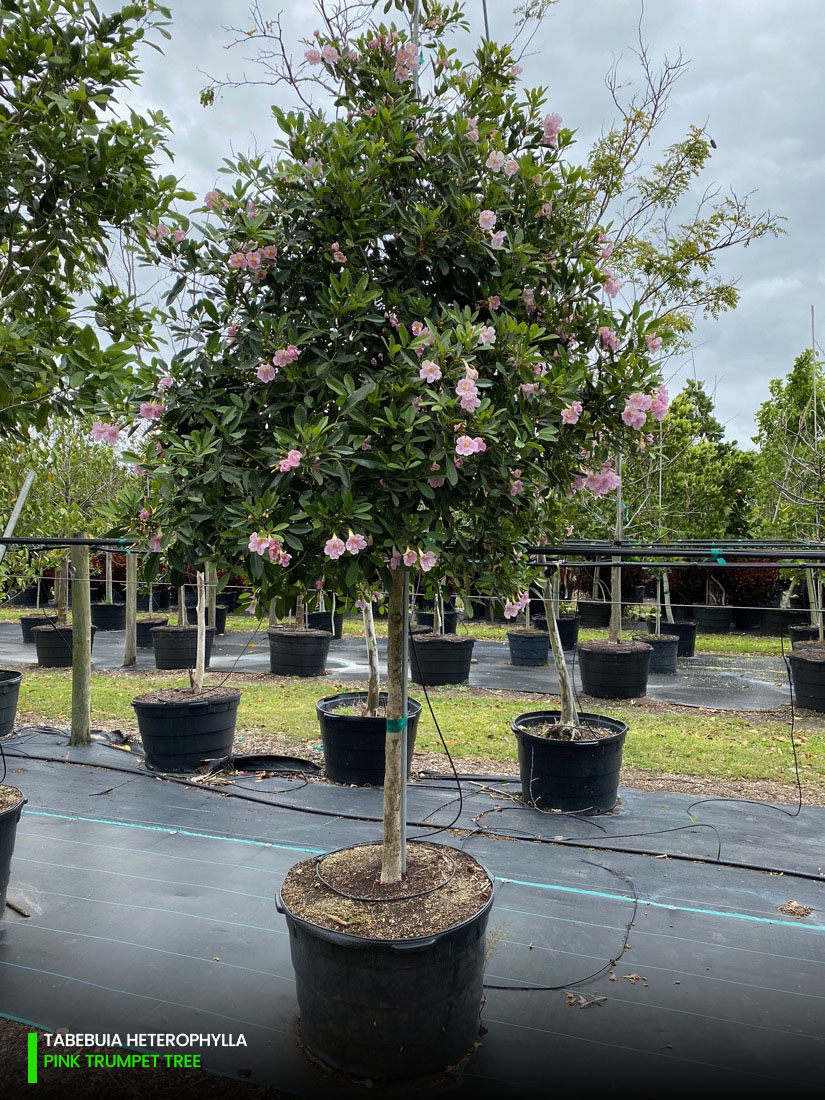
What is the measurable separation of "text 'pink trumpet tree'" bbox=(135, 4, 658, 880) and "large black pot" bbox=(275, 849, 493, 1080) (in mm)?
790

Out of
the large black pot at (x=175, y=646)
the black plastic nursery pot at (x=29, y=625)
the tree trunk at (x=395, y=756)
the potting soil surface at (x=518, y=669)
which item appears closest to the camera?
the tree trunk at (x=395, y=756)

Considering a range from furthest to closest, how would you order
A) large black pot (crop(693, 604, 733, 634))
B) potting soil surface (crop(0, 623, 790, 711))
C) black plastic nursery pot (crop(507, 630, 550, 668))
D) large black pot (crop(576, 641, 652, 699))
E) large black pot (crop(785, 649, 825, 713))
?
large black pot (crop(693, 604, 733, 634))
black plastic nursery pot (crop(507, 630, 550, 668))
potting soil surface (crop(0, 623, 790, 711))
large black pot (crop(576, 641, 652, 699))
large black pot (crop(785, 649, 825, 713))

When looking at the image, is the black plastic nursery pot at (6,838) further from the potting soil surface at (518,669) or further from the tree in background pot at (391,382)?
the potting soil surface at (518,669)

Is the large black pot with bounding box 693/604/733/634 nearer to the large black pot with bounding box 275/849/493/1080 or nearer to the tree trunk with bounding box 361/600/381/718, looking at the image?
the tree trunk with bounding box 361/600/381/718

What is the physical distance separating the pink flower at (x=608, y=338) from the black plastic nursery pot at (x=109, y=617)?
12.2 metres

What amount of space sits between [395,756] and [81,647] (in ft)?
12.4

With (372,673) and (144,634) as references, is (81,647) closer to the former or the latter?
A: (372,673)

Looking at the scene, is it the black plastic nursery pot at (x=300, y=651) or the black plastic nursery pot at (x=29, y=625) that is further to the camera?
the black plastic nursery pot at (x=29, y=625)

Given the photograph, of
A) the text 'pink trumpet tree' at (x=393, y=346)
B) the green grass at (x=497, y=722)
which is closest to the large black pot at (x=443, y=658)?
the green grass at (x=497, y=722)

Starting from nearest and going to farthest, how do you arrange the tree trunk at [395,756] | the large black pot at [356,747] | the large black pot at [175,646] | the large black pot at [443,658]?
the tree trunk at [395,756], the large black pot at [356,747], the large black pot at [443,658], the large black pot at [175,646]

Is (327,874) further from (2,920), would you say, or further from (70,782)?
(70,782)

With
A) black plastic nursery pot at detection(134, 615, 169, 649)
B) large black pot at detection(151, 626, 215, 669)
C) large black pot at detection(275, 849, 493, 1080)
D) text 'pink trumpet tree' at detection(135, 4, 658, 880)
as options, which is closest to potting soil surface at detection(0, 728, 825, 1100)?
large black pot at detection(275, 849, 493, 1080)

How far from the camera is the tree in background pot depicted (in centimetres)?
188

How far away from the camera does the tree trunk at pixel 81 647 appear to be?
548 cm
